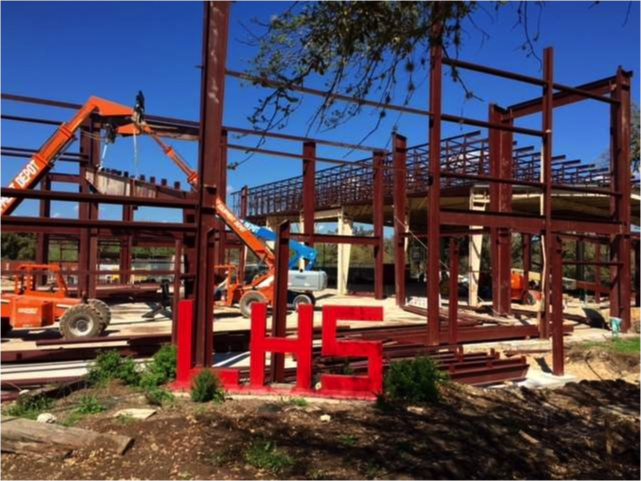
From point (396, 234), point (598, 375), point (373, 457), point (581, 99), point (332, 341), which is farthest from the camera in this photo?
point (396, 234)

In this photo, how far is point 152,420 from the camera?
6.07 meters

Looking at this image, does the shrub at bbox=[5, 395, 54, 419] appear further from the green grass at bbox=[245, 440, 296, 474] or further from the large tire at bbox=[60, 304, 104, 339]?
the large tire at bbox=[60, 304, 104, 339]

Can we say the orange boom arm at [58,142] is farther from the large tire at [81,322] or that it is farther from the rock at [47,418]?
the rock at [47,418]

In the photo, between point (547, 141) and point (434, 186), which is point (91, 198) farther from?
point (547, 141)

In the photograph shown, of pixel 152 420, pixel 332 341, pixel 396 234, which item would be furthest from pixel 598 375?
pixel 396 234

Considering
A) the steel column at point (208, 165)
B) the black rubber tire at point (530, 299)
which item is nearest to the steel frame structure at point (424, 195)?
the steel column at point (208, 165)

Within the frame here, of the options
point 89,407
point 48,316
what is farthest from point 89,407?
point 48,316

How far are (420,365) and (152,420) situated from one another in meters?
3.41

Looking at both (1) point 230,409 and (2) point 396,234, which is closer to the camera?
(1) point 230,409

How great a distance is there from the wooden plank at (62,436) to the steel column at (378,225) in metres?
20.0

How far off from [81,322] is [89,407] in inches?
258

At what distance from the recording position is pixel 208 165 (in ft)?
28.2

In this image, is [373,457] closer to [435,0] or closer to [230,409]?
[230,409]

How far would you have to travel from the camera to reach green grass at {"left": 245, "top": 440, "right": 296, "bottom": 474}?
15.8 ft
